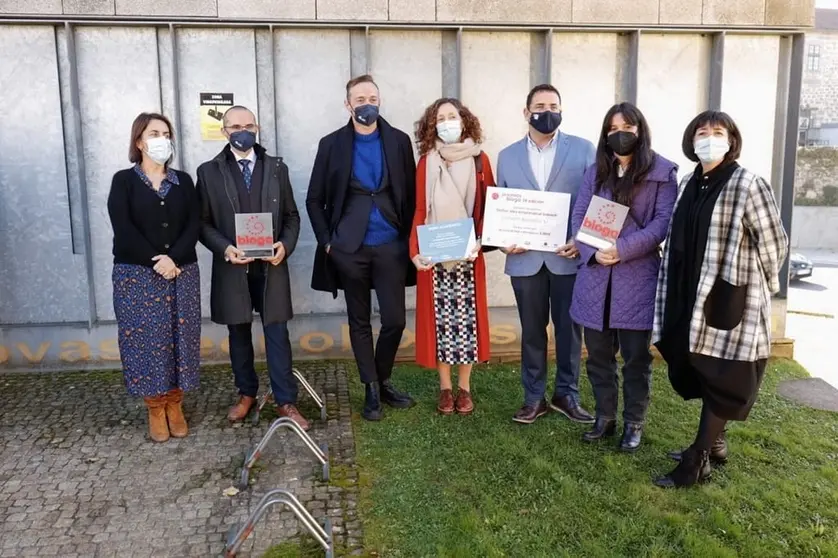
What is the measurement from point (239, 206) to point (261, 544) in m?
2.27

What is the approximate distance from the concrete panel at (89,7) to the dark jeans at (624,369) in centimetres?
474

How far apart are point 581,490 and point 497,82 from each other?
3911 millimetres

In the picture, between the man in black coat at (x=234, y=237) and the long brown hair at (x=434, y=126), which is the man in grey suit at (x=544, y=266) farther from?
the man in black coat at (x=234, y=237)

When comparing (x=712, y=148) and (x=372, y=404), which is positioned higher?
(x=712, y=148)

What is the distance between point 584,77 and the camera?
6.46m

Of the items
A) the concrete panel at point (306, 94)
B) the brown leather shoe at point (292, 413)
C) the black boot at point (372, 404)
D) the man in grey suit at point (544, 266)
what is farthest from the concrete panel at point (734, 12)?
the brown leather shoe at point (292, 413)

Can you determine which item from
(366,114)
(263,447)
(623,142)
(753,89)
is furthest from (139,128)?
(753,89)

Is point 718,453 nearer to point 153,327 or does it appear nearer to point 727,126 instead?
point 727,126

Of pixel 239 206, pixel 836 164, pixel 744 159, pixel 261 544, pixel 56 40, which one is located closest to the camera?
pixel 261 544

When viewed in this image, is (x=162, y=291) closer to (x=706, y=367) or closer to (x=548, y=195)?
(x=548, y=195)

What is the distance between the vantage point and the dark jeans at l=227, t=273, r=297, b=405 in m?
4.93

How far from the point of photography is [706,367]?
3775 mm

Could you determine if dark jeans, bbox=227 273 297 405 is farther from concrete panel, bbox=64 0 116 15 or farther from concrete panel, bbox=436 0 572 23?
concrete panel, bbox=436 0 572 23

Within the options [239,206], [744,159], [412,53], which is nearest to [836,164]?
[744,159]
